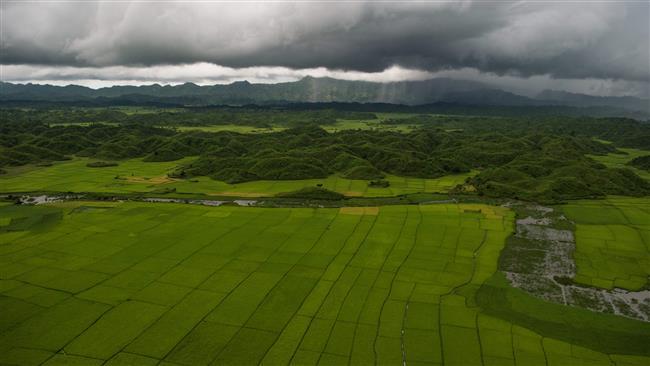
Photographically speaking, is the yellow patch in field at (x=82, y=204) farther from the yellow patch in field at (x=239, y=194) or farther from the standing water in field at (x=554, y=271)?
the standing water in field at (x=554, y=271)

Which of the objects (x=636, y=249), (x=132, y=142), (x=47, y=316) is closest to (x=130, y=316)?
(x=47, y=316)

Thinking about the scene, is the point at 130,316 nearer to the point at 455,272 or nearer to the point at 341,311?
the point at 341,311

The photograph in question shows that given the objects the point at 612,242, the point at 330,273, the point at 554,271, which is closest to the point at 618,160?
the point at 612,242

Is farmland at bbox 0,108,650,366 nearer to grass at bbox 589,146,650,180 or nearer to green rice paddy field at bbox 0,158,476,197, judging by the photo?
green rice paddy field at bbox 0,158,476,197

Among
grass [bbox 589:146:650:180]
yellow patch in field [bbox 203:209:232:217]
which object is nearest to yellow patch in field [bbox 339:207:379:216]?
yellow patch in field [bbox 203:209:232:217]

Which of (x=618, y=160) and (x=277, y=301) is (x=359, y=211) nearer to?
(x=277, y=301)

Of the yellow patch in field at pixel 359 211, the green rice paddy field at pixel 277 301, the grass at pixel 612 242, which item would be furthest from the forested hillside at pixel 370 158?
the green rice paddy field at pixel 277 301
